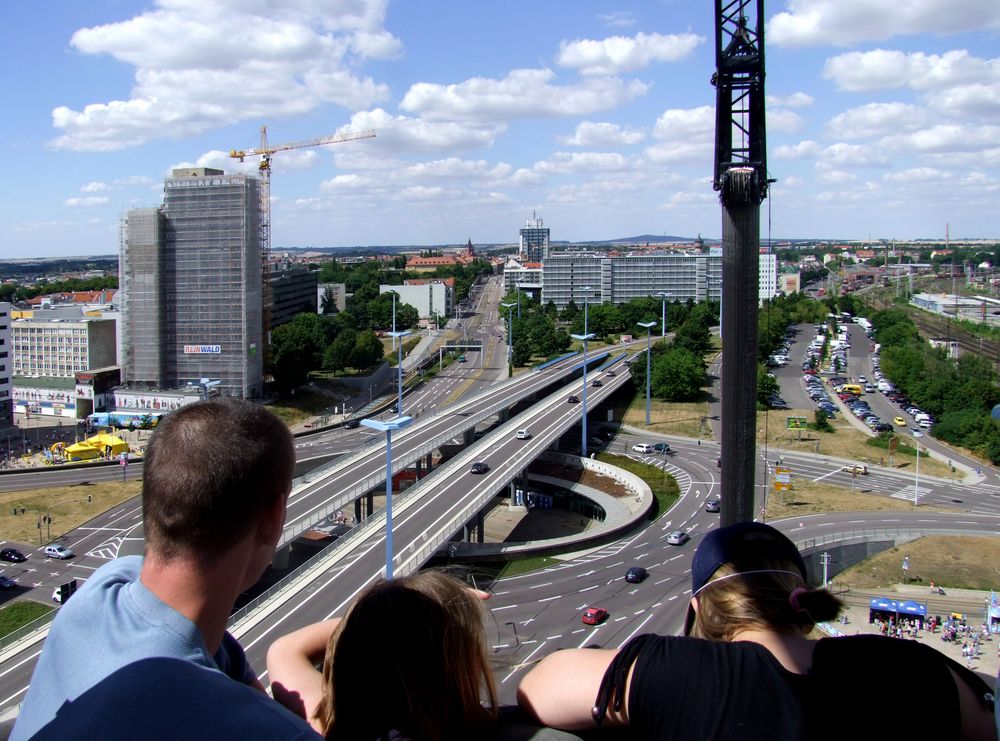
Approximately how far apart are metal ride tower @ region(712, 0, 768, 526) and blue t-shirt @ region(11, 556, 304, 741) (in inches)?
233

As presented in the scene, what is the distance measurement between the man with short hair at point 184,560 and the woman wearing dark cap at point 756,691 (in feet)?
1.69

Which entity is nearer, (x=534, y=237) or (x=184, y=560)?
(x=184, y=560)

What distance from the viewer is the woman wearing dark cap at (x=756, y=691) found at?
1320 mm

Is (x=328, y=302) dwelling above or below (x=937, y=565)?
above

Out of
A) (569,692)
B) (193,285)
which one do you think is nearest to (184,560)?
(569,692)

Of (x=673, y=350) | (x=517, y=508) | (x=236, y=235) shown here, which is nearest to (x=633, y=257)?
(x=673, y=350)

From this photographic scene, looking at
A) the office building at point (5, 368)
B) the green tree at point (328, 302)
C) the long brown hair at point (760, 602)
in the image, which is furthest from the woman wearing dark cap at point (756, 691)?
the green tree at point (328, 302)

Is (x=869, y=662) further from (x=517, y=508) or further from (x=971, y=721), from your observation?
(x=517, y=508)

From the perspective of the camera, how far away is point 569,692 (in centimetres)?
135

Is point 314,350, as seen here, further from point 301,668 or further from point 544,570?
point 301,668

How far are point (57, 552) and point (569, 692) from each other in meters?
20.2

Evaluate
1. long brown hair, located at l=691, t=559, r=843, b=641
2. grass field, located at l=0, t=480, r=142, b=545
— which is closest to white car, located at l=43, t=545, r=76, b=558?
grass field, located at l=0, t=480, r=142, b=545

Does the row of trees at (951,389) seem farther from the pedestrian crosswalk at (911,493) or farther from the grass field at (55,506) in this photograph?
the grass field at (55,506)

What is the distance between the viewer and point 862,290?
95.2m
